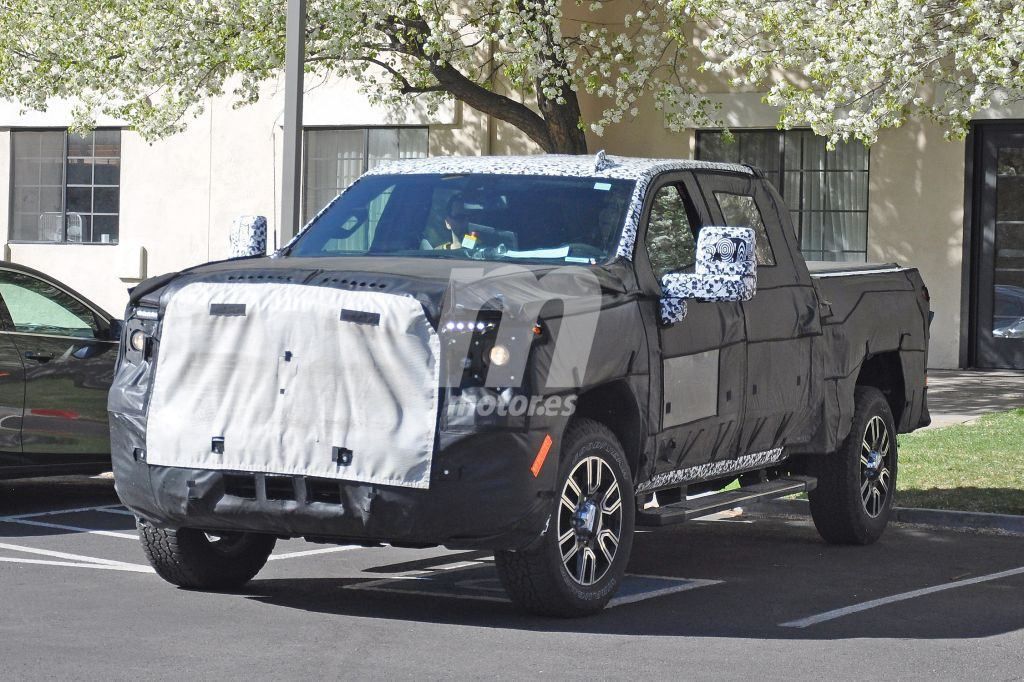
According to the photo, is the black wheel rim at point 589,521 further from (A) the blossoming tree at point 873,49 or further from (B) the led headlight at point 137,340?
(A) the blossoming tree at point 873,49

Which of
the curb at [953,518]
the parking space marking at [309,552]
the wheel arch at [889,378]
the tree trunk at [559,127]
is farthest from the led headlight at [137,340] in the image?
the tree trunk at [559,127]

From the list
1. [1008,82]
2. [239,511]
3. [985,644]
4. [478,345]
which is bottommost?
[985,644]

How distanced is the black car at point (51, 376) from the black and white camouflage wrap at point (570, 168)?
2924mm

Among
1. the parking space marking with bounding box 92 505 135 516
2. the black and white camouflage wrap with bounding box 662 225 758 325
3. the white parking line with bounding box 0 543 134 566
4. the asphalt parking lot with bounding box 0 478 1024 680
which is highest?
the black and white camouflage wrap with bounding box 662 225 758 325

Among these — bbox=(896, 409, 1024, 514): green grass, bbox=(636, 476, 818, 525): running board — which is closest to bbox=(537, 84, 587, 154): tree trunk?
bbox=(896, 409, 1024, 514): green grass

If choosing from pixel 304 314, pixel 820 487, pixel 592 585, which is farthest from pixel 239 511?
pixel 820 487

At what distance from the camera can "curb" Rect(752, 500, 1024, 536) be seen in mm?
10383

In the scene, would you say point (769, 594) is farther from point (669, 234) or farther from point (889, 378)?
point (889, 378)

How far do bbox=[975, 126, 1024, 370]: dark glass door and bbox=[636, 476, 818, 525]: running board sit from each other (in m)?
12.6

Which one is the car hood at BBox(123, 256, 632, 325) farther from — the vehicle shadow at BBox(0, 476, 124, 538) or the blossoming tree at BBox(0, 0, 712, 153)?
the blossoming tree at BBox(0, 0, 712, 153)

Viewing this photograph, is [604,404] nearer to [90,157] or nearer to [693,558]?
[693,558]

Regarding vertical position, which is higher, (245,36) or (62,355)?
(245,36)

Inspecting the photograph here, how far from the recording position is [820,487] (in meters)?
9.70

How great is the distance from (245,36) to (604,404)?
1208 cm
